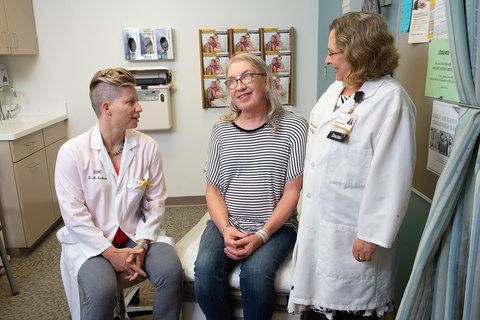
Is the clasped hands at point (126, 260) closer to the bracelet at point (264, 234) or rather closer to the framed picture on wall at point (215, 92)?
the bracelet at point (264, 234)

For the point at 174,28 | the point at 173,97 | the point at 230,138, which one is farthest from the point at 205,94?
the point at 230,138

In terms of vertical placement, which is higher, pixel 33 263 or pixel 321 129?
pixel 321 129

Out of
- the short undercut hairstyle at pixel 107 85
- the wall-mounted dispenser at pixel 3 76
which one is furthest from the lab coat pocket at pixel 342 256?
the wall-mounted dispenser at pixel 3 76

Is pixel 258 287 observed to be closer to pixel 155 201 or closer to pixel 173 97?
pixel 155 201

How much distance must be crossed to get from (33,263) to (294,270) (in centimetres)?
204

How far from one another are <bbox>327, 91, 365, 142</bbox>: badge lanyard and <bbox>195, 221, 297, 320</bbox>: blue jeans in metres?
0.55

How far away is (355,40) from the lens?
4.12ft

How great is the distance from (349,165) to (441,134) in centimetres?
40

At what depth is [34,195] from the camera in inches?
112

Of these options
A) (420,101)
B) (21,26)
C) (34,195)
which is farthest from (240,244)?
(21,26)

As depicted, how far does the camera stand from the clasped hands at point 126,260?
5.10 feet

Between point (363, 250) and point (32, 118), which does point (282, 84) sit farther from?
point (363, 250)

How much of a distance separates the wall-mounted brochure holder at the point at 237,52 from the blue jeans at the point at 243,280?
208cm

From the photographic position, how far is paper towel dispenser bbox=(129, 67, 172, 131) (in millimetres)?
3223
